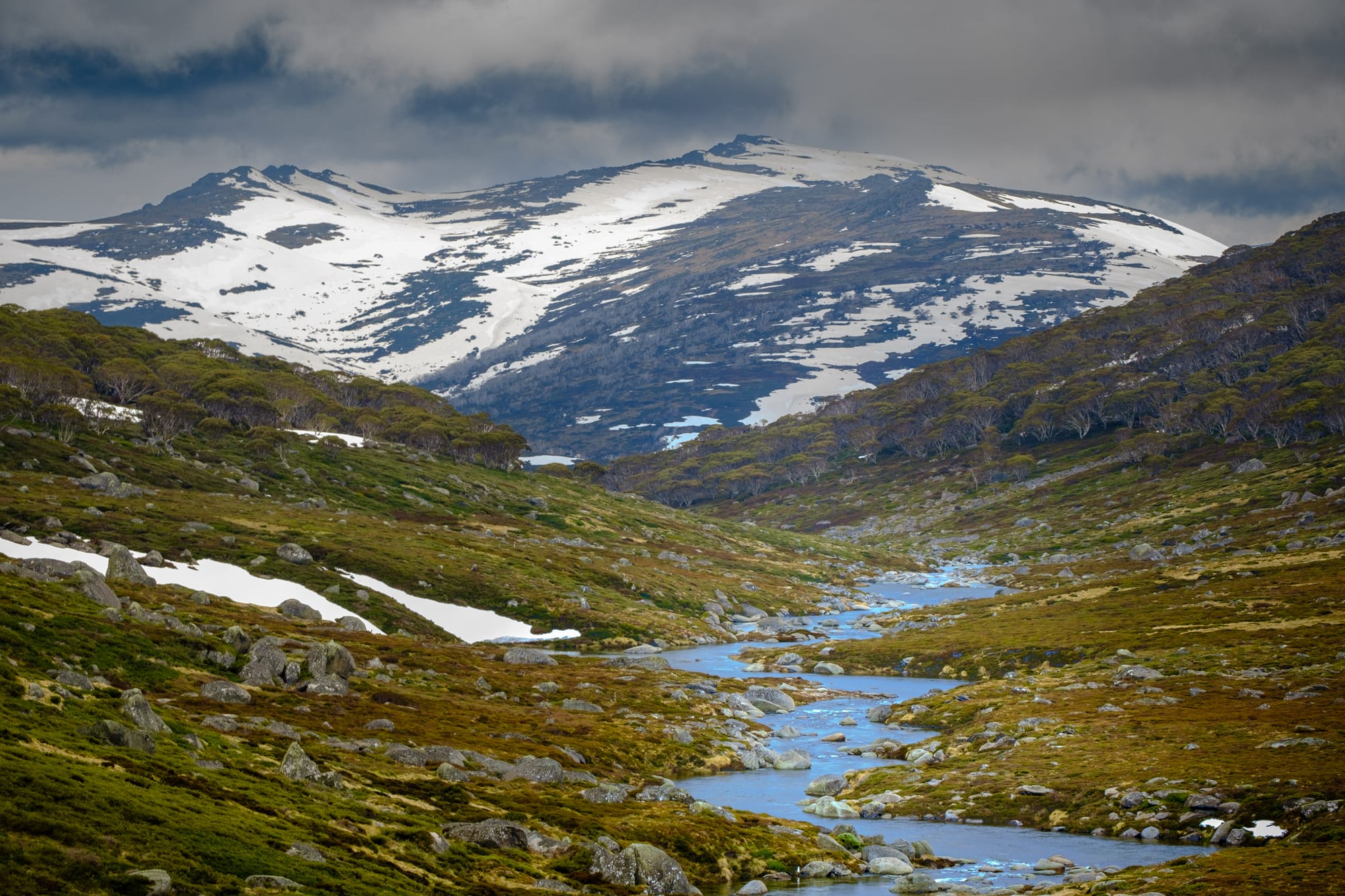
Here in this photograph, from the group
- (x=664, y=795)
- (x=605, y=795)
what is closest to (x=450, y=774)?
(x=605, y=795)

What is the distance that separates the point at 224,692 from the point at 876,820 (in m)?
35.6

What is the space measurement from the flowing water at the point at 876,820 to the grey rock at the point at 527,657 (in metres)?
16.1

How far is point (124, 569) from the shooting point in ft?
240

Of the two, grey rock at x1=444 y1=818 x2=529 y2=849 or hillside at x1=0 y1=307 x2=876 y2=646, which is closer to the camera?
grey rock at x1=444 y1=818 x2=529 y2=849

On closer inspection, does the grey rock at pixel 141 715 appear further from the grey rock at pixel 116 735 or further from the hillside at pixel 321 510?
the hillside at pixel 321 510

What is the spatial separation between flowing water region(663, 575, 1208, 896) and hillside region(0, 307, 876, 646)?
28396 millimetres

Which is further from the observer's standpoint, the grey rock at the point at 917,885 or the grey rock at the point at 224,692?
the grey rock at the point at 224,692

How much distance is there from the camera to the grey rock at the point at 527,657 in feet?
293

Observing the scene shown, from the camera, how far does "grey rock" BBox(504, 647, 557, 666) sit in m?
89.2

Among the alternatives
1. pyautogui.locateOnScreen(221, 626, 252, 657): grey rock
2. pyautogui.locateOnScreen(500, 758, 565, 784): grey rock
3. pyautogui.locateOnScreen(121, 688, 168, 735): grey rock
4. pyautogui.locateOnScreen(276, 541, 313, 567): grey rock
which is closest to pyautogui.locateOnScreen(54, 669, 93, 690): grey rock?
pyautogui.locateOnScreen(121, 688, 168, 735): grey rock

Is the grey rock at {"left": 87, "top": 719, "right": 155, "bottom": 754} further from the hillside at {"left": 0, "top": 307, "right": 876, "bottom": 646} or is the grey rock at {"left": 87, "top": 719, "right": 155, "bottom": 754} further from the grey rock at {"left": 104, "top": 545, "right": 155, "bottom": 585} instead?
the hillside at {"left": 0, "top": 307, "right": 876, "bottom": 646}

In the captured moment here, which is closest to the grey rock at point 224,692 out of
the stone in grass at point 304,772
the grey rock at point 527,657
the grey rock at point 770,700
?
the stone in grass at point 304,772

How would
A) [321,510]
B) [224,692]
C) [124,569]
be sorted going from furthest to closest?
[321,510] → [124,569] → [224,692]

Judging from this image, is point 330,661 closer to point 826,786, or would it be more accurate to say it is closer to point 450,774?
point 450,774
